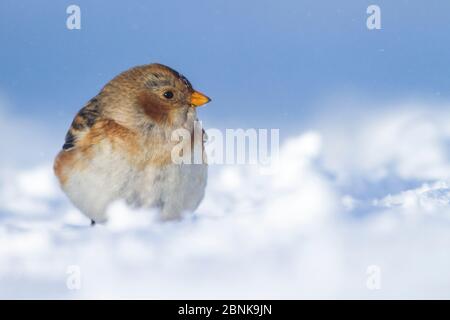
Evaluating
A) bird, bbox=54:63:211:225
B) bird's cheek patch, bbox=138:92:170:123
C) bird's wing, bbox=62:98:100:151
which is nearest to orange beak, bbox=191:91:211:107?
bird, bbox=54:63:211:225

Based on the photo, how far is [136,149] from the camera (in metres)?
4.21

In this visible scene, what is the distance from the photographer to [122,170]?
417 cm

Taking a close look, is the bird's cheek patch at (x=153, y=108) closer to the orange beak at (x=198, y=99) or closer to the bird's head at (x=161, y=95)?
the bird's head at (x=161, y=95)

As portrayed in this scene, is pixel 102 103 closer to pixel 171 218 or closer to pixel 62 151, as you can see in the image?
pixel 62 151

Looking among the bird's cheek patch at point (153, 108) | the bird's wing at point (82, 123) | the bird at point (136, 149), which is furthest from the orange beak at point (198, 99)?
the bird's wing at point (82, 123)

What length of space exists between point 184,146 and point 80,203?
0.67m

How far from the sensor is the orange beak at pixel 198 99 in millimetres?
4277

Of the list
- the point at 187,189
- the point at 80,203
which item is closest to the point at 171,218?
the point at 187,189

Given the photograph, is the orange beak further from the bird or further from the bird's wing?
the bird's wing

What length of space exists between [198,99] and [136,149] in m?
0.44

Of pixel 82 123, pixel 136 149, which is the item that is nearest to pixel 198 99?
pixel 136 149

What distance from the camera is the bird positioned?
4.19 meters

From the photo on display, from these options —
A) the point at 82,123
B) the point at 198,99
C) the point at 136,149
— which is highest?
the point at 198,99

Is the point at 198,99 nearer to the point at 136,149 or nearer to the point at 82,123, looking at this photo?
the point at 136,149
